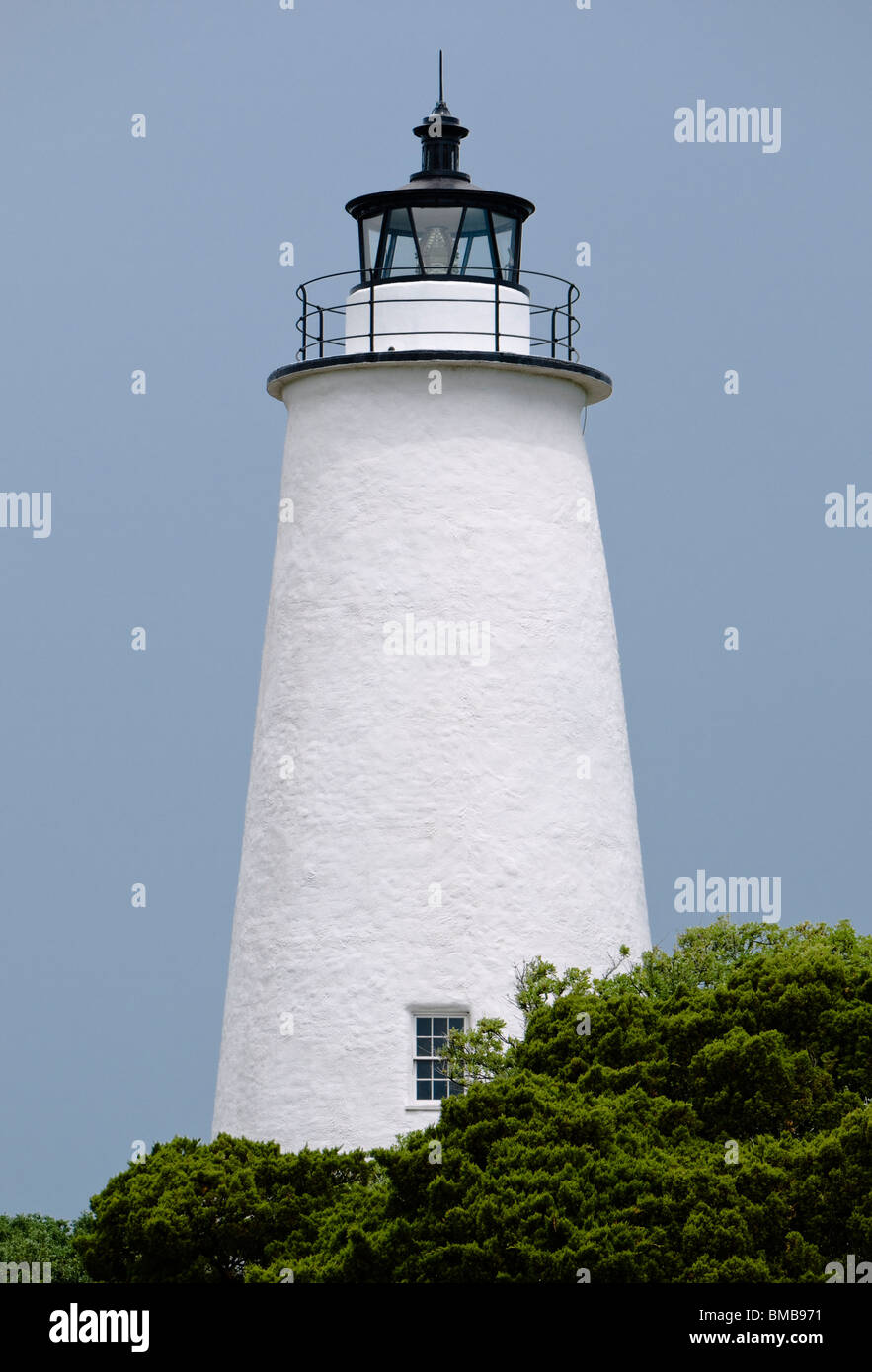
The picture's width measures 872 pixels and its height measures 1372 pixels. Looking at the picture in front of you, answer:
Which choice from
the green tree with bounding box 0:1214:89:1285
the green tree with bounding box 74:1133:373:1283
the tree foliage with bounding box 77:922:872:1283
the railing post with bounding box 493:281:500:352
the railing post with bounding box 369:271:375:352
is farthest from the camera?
the railing post with bounding box 369:271:375:352

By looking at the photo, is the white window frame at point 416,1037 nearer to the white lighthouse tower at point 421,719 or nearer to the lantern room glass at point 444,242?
the white lighthouse tower at point 421,719

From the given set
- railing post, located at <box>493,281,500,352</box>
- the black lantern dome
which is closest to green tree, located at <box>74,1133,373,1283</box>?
railing post, located at <box>493,281,500,352</box>

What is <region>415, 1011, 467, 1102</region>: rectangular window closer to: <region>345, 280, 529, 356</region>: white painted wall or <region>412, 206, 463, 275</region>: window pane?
<region>345, 280, 529, 356</region>: white painted wall

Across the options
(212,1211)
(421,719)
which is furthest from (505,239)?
(212,1211)

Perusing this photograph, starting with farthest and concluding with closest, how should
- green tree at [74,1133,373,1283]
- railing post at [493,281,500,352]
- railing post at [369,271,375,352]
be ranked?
railing post at [369,271,375,352], railing post at [493,281,500,352], green tree at [74,1133,373,1283]

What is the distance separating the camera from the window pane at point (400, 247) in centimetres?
2803

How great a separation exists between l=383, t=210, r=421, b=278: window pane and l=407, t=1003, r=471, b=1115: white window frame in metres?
8.91

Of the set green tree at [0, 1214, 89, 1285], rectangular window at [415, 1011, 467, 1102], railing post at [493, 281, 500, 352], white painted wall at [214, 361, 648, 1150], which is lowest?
green tree at [0, 1214, 89, 1285]

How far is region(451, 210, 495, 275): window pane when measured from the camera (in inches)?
1103

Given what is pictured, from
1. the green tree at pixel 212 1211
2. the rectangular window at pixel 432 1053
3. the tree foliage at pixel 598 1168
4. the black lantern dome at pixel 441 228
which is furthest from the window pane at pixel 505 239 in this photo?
the green tree at pixel 212 1211

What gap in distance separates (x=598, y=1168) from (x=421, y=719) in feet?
26.9

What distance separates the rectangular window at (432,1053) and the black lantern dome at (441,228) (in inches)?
349

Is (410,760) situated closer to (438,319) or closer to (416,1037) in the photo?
(416,1037)
